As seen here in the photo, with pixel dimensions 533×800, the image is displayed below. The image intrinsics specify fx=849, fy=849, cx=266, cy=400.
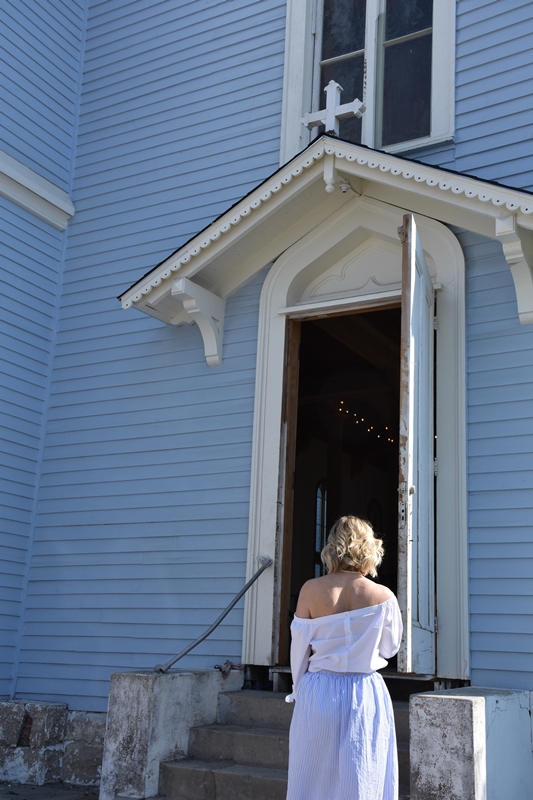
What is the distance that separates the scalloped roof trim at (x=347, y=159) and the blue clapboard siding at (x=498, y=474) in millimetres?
674

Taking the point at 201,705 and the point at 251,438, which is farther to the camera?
the point at 251,438

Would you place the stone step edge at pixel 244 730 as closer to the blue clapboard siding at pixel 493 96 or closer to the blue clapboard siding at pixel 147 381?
the blue clapboard siding at pixel 147 381

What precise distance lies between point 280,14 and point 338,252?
105 inches

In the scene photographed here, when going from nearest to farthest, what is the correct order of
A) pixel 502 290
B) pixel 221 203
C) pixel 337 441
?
pixel 502 290 → pixel 221 203 → pixel 337 441

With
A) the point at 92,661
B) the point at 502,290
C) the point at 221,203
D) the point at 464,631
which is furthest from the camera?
the point at 221,203

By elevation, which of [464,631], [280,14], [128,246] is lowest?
[464,631]

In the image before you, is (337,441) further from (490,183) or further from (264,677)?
(490,183)

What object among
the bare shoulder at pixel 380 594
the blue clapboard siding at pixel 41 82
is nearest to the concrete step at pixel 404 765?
the bare shoulder at pixel 380 594

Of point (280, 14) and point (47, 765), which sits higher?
point (280, 14)

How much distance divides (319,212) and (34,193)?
299 cm

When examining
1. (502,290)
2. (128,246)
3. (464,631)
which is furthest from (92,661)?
(502,290)

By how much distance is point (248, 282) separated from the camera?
713 cm

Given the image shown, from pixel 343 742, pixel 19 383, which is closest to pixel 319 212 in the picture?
pixel 19 383

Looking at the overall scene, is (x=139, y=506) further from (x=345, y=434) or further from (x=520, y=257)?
(x=345, y=434)
